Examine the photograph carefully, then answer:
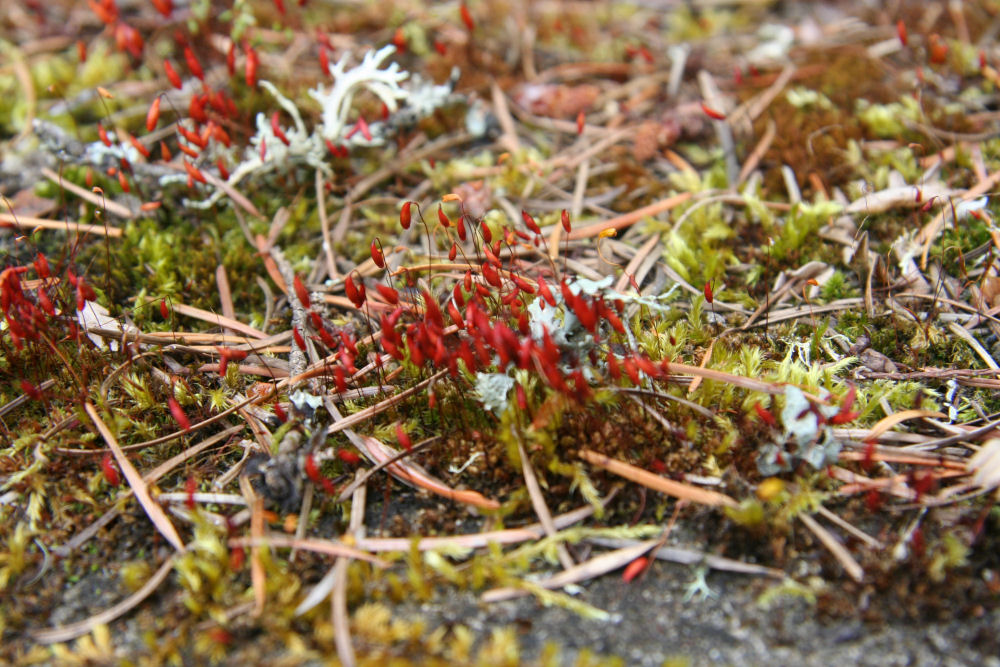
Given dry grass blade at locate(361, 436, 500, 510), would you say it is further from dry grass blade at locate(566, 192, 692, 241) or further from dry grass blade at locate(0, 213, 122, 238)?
dry grass blade at locate(0, 213, 122, 238)

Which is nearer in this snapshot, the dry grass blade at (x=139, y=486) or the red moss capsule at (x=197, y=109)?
the dry grass blade at (x=139, y=486)

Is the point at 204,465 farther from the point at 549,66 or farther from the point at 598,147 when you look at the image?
the point at 549,66

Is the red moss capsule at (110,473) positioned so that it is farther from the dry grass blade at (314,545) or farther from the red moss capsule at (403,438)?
the red moss capsule at (403,438)

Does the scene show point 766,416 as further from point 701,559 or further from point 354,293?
point 354,293

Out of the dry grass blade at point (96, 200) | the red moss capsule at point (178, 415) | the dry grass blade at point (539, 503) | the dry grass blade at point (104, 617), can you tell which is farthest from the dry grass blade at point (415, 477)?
the dry grass blade at point (96, 200)

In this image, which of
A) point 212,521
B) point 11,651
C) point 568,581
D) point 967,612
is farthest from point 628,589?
point 11,651

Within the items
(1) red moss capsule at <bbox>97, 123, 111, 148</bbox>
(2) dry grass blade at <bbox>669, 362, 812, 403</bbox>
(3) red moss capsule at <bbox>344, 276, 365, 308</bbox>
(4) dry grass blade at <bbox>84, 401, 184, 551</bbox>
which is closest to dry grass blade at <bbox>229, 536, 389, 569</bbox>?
(4) dry grass blade at <bbox>84, 401, 184, 551</bbox>

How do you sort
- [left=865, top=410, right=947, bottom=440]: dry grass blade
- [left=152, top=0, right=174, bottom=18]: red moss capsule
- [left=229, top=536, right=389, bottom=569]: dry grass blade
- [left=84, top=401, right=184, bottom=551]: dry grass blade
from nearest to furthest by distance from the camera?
[left=229, top=536, right=389, bottom=569]: dry grass blade < [left=84, top=401, right=184, bottom=551]: dry grass blade < [left=865, top=410, right=947, bottom=440]: dry grass blade < [left=152, top=0, right=174, bottom=18]: red moss capsule
